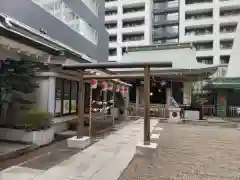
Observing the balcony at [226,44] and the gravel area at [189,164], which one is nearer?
the gravel area at [189,164]

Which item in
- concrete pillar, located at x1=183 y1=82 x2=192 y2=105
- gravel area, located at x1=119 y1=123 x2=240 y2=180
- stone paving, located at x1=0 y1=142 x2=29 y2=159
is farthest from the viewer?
concrete pillar, located at x1=183 y1=82 x2=192 y2=105

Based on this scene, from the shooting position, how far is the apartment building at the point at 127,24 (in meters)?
42.5

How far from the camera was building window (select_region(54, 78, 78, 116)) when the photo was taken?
10992 millimetres

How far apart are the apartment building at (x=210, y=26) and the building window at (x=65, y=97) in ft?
93.0

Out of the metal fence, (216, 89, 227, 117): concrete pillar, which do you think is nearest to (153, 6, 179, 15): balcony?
(216, 89, 227, 117): concrete pillar

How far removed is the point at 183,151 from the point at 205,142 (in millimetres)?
2134

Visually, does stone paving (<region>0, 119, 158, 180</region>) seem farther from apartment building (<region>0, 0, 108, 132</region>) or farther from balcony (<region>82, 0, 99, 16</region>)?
balcony (<region>82, 0, 99, 16</region>)

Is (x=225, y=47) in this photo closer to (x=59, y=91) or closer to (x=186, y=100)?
(x=186, y=100)

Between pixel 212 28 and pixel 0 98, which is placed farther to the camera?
pixel 212 28

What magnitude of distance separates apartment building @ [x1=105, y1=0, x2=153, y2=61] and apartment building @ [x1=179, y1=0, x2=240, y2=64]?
6580mm

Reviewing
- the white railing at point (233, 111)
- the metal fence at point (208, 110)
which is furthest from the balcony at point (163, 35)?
the white railing at point (233, 111)

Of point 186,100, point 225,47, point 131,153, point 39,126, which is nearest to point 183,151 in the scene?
point 131,153

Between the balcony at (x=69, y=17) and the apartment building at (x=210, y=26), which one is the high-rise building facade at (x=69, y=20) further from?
the apartment building at (x=210, y=26)

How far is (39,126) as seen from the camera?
28.7ft
